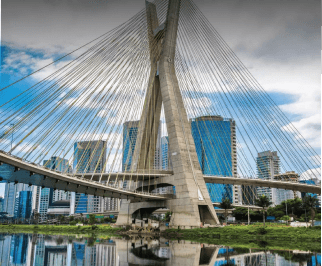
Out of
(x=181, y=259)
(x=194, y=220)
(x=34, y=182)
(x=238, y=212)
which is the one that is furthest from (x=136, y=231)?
(x=238, y=212)

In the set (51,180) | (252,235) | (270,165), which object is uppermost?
(270,165)

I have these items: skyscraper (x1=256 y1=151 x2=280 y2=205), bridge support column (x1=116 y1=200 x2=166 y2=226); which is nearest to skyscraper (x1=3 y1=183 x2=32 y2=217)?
skyscraper (x1=256 y1=151 x2=280 y2=205)

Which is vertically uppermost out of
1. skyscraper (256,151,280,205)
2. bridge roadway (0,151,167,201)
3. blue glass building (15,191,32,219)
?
skyscraper (256,151,280,205)

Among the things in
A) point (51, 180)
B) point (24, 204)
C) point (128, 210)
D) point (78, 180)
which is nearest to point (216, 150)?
point (128, 210)

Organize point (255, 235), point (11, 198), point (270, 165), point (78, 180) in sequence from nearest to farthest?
point (255, 235)
point (78, 180)
point (270, 165)
point (11, 198)

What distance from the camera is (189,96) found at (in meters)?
39.9

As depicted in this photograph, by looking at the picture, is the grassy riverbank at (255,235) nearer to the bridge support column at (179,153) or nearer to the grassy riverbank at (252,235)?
the grassy riverbank at (252,235)

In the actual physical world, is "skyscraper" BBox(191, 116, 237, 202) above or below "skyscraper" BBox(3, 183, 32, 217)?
above

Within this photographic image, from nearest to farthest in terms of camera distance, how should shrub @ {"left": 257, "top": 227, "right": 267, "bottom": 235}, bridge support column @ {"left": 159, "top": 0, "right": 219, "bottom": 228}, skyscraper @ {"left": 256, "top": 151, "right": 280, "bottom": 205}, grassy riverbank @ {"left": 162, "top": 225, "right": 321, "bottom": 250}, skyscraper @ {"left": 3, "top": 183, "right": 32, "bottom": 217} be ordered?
grassy riverbank @ {"left": 162, "top": 225, "right": 321, "bottom": 250}, shrub @ {"left": 257, "top": 227, "right": 267, "bottom": 235}, bridge support column @ {"left": 159, "top": 0, "right": 219, "bottom": 228}, skyscraper @ {"left": 256, "top": 151, "right": 280, "bottom": 205}, skyscraper @ {"left": 3, "top": 183, "right": 32, "bottom": 217}

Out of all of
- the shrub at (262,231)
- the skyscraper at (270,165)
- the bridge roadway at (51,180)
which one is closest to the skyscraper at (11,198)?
the skyscraper at (270,165)

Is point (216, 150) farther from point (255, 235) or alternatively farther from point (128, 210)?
point (255, 235)

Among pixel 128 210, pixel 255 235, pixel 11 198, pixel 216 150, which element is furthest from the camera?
pixel 11 198

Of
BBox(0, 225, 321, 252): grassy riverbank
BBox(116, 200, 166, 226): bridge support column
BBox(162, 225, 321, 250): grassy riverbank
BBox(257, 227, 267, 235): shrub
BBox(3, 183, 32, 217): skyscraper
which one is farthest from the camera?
BBox(3, 183, 32, 217): skyscraper

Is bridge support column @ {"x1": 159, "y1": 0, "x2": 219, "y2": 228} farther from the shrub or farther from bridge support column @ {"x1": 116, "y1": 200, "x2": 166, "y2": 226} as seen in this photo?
the shrub
